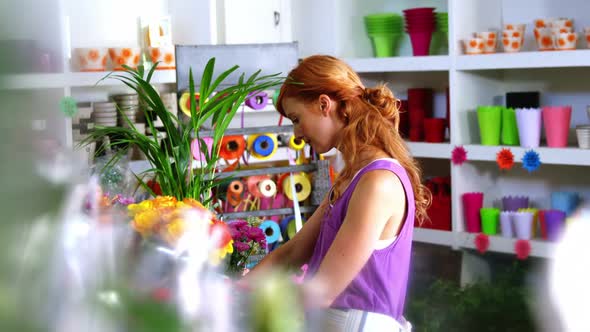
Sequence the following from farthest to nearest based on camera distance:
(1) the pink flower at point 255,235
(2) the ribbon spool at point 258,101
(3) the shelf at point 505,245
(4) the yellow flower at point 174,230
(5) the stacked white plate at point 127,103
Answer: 1. (3) the shelf at point 505,245
2. (5) the stacked white plate at point 127,103
3. (2) the ribbon spool at point 258,101
4. (1) the pink flower at point 255,235
5. (4) the yellow flower at point 174,230

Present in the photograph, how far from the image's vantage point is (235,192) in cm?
295

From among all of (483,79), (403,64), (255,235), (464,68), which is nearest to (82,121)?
(403,64)

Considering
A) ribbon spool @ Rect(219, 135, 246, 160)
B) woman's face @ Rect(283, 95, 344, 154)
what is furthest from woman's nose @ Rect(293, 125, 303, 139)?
ribbon spool @ Rect(219, 135, 246, 160)

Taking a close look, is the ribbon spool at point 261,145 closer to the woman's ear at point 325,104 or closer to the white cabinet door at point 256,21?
the white cabinet door at point 256,21

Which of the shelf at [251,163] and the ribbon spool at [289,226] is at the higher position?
the shelf at [251,163]

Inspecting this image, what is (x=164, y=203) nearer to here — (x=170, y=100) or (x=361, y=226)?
(x=361, y=226)

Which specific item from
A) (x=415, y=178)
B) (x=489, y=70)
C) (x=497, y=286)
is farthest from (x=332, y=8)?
(x=415, y=178)

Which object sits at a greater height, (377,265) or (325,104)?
(325,104)

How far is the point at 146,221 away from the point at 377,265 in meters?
0.83

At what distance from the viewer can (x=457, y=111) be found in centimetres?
368

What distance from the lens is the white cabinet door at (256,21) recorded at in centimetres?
368

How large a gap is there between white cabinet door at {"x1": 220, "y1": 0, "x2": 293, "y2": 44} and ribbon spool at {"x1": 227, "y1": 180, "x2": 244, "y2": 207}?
940 mm

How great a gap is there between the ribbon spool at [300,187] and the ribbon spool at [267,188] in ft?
0.14

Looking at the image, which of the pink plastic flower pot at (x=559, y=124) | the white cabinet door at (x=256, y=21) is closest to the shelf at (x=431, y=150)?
the pink plastic flower pot at (x=559, y=124)
